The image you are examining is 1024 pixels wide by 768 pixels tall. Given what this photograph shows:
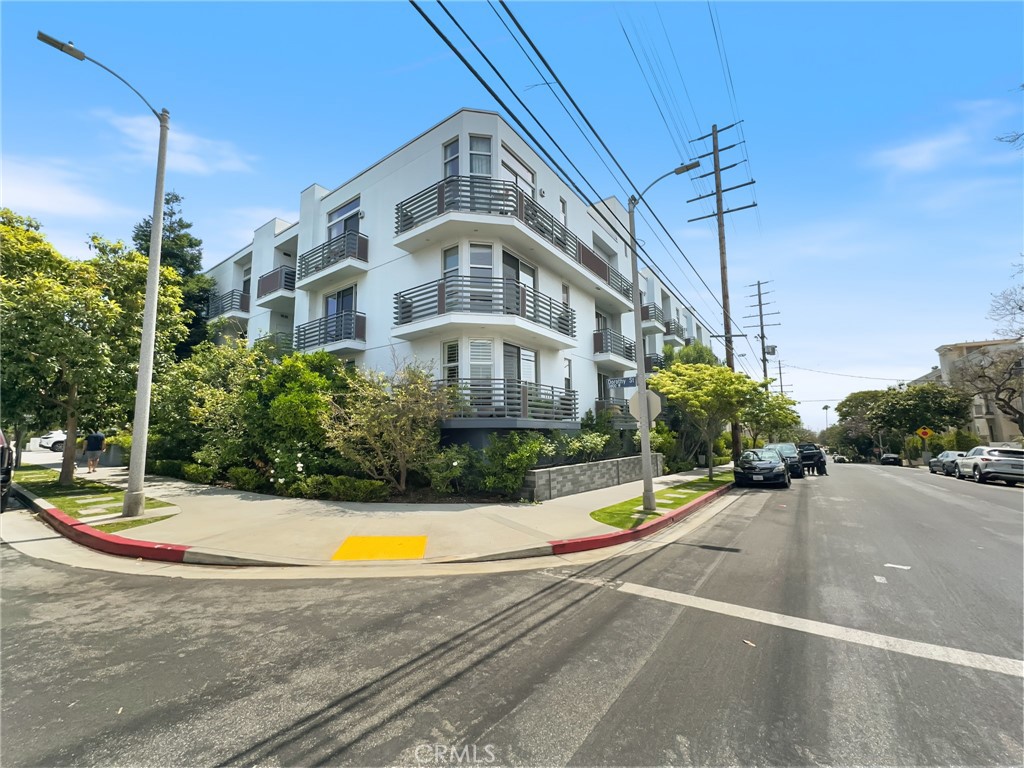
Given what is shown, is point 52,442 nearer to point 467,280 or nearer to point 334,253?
point 334,253

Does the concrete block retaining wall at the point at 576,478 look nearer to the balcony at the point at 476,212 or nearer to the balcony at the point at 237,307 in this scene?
the balcony at the point at 476,212

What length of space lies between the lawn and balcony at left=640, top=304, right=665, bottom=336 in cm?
2284

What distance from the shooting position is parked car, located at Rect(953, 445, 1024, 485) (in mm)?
18453

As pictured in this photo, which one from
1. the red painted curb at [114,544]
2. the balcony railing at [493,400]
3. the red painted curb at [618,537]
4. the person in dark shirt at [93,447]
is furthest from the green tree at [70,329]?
the red painted curb at [618,537]

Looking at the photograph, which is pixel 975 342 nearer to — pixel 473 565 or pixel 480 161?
pixel 480 161

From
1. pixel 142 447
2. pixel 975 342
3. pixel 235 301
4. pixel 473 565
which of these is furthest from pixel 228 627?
pixel 975 342

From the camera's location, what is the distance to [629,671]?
3.41m

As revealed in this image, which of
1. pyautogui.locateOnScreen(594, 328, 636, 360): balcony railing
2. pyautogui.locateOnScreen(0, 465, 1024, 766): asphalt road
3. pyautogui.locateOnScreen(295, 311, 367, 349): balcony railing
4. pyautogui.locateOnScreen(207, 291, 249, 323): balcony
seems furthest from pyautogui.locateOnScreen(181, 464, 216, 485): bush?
pyautogui.locateOnScreen(594, 328, 636, 360): balcony railing

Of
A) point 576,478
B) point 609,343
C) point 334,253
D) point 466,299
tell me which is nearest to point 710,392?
point 609,343

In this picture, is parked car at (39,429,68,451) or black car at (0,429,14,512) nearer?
black car at (0,429,14,512)

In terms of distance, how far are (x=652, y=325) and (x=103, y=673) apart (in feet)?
84.0

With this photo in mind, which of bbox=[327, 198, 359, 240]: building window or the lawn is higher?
bbox=[327, 198, 359, 240]: building window

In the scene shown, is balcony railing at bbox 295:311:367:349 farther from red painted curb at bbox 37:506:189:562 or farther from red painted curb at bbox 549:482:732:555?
red painted curb at bbox 549:482:732:555

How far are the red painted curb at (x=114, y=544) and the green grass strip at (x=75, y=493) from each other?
82 centimetres
